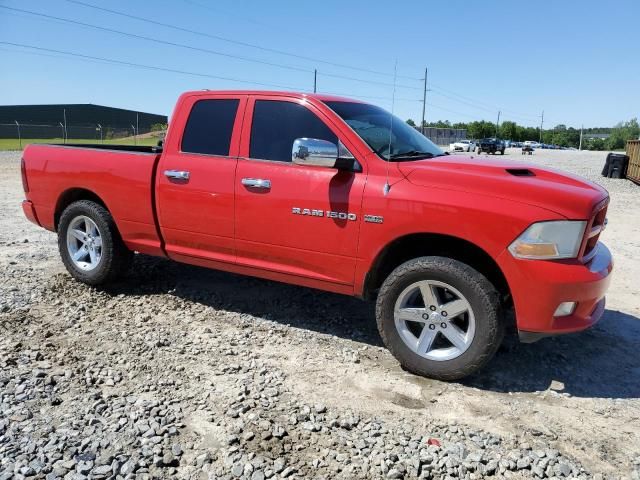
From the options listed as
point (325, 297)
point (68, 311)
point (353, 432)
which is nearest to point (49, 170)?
point (68, 311)

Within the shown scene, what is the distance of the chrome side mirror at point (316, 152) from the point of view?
12.2 ft

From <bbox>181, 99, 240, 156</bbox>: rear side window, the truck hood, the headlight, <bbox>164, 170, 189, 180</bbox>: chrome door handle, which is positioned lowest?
the headlight

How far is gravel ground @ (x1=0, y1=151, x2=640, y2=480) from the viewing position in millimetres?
2762

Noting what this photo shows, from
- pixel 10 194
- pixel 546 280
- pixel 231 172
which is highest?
pixel 231 172

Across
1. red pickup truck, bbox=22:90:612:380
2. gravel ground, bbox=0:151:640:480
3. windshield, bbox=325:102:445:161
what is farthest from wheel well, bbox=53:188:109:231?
windshield, bbox=325:102:445:161

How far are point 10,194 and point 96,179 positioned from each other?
27.8ft

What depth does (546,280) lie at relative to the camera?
3252 mm

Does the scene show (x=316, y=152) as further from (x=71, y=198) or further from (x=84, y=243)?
(x=71, y=198)

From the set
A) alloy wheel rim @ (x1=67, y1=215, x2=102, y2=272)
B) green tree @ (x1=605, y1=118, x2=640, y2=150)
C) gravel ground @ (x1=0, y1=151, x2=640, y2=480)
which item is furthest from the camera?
green tree @ (x1=605, y1=118, x2=640, y2=150)

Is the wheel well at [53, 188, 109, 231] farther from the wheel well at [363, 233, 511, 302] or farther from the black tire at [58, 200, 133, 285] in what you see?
the wheel well at [363, 233, 511, 302]

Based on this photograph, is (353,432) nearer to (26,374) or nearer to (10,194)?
(26,374)

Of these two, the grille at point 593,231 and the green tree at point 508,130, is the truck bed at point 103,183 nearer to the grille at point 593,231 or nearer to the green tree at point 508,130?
the grille at point 593,231

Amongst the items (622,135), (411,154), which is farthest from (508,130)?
(411,154)

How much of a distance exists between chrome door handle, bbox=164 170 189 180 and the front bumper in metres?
2.72
